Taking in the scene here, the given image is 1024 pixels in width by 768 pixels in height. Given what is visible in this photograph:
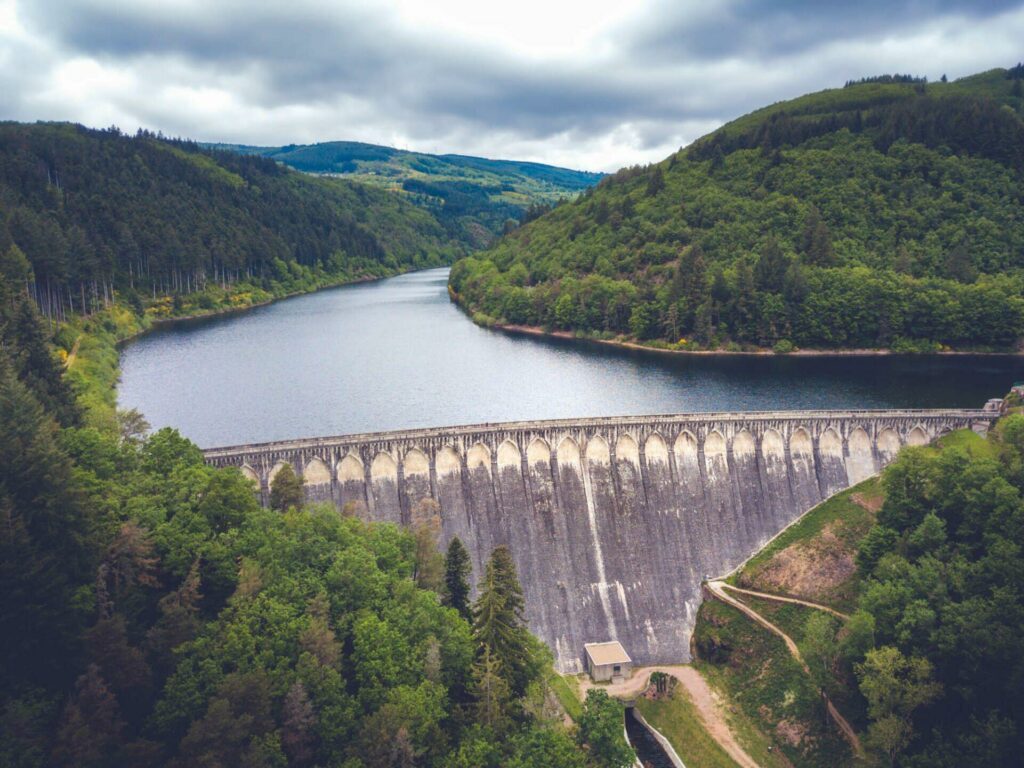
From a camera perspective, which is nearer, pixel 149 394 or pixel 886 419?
pixel 886 419

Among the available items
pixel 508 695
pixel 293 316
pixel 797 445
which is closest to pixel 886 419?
pixel 797 445

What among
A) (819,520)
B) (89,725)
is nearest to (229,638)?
(89,725)

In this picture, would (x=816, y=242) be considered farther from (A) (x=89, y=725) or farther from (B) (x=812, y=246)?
(A) (x=89, y=725)

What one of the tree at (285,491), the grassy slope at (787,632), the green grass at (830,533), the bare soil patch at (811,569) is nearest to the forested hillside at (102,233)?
the tree at (285,491)

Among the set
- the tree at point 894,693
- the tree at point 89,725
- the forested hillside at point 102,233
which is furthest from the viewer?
the forested hillside at point 102,233

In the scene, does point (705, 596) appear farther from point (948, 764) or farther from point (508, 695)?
point (508, 695)

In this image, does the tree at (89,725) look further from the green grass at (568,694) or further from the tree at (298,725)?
the green grass at (568,694)
